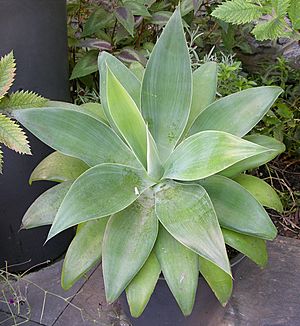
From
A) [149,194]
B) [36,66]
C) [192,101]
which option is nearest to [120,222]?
[149,194]

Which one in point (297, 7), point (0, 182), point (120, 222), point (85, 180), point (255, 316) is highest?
point (297, 7)

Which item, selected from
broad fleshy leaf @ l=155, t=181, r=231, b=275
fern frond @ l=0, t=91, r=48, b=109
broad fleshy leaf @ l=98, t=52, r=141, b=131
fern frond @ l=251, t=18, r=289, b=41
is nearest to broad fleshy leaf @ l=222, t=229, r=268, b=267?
broad fleshy leaf @ l=155, t=181, r=231, b=275

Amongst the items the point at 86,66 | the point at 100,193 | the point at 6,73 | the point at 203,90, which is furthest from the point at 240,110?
the point at 86,66

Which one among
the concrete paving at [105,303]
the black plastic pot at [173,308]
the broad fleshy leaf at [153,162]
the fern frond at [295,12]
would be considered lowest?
the concrete paving at [105,303]

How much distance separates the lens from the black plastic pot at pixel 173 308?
4.38 ft

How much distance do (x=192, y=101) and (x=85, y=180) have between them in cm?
35

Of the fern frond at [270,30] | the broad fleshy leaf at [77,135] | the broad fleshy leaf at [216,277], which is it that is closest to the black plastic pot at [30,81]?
the broad fleshy leaf at [77,135]

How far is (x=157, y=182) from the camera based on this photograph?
117 cm

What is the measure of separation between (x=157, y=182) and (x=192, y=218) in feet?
0.49

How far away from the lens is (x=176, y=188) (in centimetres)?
115

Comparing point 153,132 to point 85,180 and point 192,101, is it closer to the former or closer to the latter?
point 192,101

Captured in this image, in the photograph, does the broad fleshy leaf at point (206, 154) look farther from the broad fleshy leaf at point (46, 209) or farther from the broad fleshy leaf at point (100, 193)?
the broad fleshy leaf at point (46, 209)

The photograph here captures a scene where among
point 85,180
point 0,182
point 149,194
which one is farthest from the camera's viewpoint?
point 0,182

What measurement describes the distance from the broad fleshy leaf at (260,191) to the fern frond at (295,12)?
39cm
